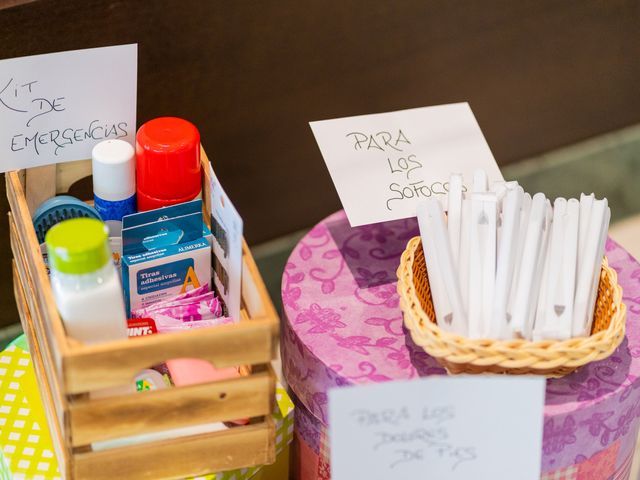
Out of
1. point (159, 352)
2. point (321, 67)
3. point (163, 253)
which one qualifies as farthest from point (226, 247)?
point (321, 67)

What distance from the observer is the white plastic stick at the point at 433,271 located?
0.85m

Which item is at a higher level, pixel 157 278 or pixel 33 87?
pixel 33 87

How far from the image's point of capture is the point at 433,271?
0.87 m

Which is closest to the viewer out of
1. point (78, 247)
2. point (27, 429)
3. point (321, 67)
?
point (78, 247)

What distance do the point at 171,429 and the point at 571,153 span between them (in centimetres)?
119

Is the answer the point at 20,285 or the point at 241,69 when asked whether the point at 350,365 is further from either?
the point at 241,69

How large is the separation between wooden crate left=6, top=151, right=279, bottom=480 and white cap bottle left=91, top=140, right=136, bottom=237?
0.07m

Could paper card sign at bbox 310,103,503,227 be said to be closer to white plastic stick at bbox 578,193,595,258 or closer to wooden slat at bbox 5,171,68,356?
white plastic stick at bbox 578,193,595,258

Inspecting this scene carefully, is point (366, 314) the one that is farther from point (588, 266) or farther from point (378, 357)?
point (588, 266)

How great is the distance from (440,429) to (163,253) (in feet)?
0.98

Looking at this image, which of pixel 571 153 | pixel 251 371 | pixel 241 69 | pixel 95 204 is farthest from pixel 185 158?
pixel 571 153

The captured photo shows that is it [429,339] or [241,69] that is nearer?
[429,339]

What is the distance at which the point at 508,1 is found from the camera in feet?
4.34

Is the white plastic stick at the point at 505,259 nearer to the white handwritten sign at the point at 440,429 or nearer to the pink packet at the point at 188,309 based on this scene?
the white handwritten sign at the point at 440,429
